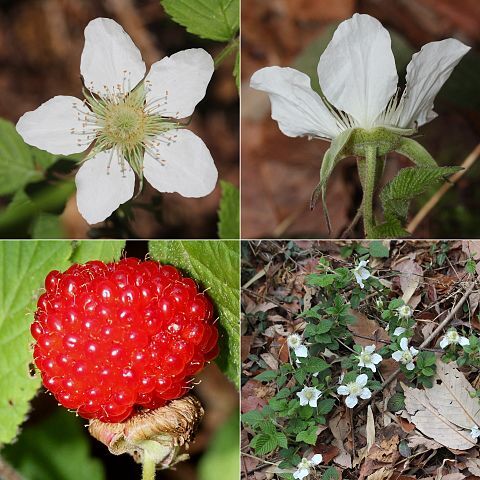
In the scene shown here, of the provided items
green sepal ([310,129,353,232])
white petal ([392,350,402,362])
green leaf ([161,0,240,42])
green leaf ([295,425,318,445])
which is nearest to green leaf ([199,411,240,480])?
green leaf ([295,425,318,445])

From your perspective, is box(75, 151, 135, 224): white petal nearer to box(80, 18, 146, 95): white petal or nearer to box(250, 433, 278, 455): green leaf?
box(80, 18, 146, 95): white petal

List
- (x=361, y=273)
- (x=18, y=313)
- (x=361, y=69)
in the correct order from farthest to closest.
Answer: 1. (x=18, y=313)
2. (x=361, y=273)
3. (x=361, y=69)

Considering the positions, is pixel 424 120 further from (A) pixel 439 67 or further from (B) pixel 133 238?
(B) pixel 133 238

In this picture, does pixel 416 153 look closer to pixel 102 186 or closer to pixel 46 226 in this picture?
pixel 102 186

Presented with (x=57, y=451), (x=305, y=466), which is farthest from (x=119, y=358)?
(x=57, y=451)

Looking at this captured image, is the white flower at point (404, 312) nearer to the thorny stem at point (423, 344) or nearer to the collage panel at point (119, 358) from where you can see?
the thorny stem at point (423, 344)

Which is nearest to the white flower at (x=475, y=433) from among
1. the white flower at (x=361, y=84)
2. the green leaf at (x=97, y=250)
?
the white flower at (x=361, y=84)

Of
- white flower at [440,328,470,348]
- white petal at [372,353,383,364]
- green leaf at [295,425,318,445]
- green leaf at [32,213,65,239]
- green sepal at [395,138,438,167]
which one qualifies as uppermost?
green sepal at [395,138,438,167]
